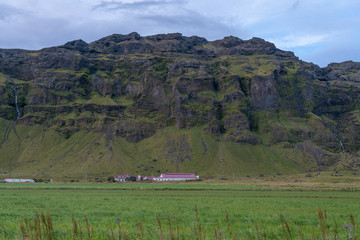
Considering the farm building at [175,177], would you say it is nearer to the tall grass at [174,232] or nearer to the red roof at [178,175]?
the red roof at [178,175]

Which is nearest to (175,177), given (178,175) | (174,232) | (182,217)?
(178,175)

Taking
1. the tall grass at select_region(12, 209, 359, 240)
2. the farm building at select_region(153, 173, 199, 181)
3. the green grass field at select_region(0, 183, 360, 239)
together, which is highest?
the tall grass at select_region(12, 209, 359, 240)

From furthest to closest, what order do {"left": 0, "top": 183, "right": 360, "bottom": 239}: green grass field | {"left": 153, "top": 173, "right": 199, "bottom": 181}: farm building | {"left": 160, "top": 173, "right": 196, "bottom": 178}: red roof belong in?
{"left": 160, "top": 173, "right": 196, "bottom": 178}: red roof < {"left": 153, "top": 173, "right": 199, "bottom": 181}: farm building < {"left": 0, "top": 183, "right": 360, "bottom": 239}: green grass field

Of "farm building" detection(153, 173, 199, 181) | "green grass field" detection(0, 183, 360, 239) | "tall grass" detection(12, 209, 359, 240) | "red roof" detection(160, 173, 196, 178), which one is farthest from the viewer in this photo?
"red roof" detection(160, 173, 196, 178)

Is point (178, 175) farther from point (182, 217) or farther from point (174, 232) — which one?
point (174, 232)

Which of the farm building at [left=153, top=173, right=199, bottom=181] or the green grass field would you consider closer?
the green grass field

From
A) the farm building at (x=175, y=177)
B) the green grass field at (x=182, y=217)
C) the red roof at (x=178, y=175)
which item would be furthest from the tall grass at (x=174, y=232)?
the red roof at (x=178, y=175)

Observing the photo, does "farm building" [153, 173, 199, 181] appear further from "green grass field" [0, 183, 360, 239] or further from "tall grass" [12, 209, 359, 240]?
"tall grass" [12, 209, 359, 240]

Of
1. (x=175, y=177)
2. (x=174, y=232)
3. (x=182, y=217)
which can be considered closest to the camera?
(x=174, y=232)

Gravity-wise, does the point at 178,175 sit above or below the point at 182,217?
below

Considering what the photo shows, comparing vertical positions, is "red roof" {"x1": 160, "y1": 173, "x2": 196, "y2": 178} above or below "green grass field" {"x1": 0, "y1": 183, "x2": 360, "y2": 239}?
below

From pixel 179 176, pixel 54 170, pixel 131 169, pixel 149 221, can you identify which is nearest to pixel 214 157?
pixel 179 176

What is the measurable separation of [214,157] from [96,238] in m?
186

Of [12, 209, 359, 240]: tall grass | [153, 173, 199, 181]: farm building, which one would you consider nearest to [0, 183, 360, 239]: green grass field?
[12, 209, 359, 240]: tall grass
